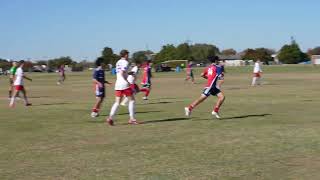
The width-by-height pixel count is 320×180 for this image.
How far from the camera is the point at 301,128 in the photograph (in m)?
13.0

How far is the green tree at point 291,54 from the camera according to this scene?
156m

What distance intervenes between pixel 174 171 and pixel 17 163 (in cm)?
262

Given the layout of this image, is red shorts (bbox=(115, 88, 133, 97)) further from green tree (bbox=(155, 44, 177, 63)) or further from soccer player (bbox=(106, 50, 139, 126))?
green tree (bbox=(155, 44, 177, 63))

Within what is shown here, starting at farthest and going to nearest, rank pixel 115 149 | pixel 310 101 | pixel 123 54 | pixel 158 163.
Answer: pixel 310 101, pixel 123 54, pixel 115 149, pixel 158 163

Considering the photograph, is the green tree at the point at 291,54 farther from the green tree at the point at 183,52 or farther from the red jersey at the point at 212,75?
the red jersey at the point at 212,75

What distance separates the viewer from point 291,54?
156 m

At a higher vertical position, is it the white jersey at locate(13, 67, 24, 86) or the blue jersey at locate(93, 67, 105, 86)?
the blue jersey at locate(93, 67, 105, 86)

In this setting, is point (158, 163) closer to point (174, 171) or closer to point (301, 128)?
point (174, 171)

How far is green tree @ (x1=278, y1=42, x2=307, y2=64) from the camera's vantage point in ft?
512

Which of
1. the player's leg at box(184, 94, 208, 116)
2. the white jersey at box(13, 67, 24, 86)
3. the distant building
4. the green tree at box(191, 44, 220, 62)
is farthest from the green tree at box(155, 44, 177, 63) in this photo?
the player's leg at box(184, 94, 208, 116)

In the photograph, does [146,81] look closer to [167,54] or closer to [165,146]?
[165,146]

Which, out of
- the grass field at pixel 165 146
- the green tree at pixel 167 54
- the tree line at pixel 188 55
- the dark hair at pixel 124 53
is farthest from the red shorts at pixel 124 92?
the green tree at pixel 167 54

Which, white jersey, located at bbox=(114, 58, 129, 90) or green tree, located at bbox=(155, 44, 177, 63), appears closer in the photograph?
white jersey, located at bbox=(114, 58, 129, 90)

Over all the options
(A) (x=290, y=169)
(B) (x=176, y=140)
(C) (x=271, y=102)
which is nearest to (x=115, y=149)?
(B) (x=176, y=140)
